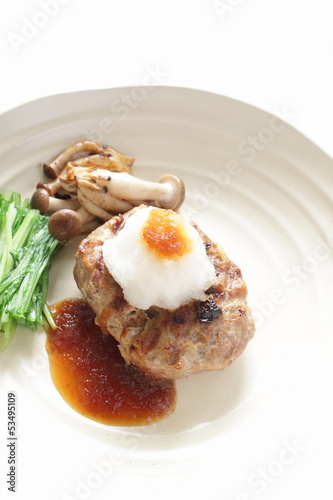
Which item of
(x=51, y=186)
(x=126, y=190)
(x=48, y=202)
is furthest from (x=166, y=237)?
(x=51, y=186)

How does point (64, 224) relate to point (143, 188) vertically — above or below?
below

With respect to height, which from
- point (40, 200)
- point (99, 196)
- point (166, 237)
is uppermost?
point (166, 237)

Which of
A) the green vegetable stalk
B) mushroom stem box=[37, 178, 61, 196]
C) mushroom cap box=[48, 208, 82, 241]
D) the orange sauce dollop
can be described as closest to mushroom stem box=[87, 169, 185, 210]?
mushroom stem box=[37, 178, 61, 196]

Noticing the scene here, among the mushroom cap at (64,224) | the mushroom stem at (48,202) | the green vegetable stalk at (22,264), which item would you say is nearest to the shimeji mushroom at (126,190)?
the mushroom stem at (48,202)

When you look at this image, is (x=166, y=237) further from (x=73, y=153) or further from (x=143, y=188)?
(x=73, y=153)

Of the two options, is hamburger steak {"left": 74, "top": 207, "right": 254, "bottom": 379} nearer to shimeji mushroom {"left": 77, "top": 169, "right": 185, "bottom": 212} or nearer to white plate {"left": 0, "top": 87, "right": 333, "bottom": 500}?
white plate {"left": 0, "top": 87, "right": 333, "bottom": 500}

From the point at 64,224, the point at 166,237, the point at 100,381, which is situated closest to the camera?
the point at 166,237

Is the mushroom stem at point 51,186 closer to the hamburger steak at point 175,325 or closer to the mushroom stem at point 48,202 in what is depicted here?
the mushroom stem at point 48,202

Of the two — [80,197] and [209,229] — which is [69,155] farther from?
[209,229]

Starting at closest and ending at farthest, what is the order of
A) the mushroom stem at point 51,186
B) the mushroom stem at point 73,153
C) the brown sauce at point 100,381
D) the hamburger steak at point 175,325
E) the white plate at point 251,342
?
the white plate at point 251,342, the hamburger steak at point 175,325, the brown sauce at point 100,381, the mushroom stem at point 51,186, the mushroom stem at point 73,153
